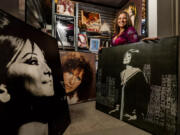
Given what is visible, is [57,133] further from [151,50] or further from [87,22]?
[87,22]

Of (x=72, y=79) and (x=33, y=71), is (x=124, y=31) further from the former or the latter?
(x=33, y=71)

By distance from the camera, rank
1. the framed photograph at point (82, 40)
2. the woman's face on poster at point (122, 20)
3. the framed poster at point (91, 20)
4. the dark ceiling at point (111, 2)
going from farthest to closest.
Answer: the dark ceiling at point (111, 2) < the framed poster at point (91, 20) < the framed photograph at point (82, 40) < the woman's face on poster at point (122, 20)

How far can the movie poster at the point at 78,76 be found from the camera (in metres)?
1.45

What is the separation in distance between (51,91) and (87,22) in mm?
2122

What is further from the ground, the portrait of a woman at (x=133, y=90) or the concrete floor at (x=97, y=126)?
the portrait of a woman at (x=133, y=90)

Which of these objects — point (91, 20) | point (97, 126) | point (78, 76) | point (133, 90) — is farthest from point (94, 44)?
point (97, 126)

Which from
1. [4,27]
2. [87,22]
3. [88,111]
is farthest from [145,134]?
[87,22]

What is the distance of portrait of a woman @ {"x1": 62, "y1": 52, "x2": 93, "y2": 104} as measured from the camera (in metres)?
1.44

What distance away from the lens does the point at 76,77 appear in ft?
4.91

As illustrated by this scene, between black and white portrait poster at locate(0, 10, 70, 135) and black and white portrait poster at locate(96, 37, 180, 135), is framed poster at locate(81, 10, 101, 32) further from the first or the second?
black and white portrait poster at locate(0, 10, 70, 135)

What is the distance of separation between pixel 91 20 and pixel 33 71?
2238 mm

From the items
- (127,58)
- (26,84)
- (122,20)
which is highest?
(122,20)

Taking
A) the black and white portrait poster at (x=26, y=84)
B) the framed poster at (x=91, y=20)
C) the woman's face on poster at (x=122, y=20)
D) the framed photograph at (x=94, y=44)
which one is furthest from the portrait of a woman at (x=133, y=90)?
the framed poster at (x=91, y=20)

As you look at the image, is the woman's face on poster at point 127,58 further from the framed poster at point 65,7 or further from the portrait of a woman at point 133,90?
the framed poster at point 65,7
